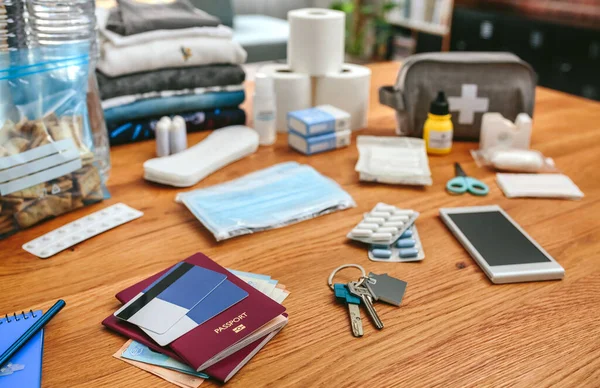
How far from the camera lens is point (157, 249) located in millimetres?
789

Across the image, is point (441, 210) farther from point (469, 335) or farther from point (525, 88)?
point (525, 88)

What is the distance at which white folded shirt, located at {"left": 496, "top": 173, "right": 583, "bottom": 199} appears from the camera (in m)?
0.96

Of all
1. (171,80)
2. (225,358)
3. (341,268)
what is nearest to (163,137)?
(171,80)

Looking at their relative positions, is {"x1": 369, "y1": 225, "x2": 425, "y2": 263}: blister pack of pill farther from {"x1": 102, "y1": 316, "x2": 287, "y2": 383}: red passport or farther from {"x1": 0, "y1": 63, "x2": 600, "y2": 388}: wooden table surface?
{"x1": 102, "y1": 316, "x2": 287, "y2": 383}: red passport

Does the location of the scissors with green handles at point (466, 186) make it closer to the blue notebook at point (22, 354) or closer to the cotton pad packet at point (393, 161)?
the cotton pad packet at point (393, 161)

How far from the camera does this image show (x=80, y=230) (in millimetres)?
824

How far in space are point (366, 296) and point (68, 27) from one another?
2.10 feet

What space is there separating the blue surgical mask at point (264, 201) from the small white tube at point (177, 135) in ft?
0.58

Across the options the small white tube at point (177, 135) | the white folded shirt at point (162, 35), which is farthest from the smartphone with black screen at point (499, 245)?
the white folded shirt at point (162, 35)

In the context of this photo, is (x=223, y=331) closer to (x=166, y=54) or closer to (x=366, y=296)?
(x=366, y=296)

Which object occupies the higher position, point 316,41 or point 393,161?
point 316,41

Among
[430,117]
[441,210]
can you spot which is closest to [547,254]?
[441,210]

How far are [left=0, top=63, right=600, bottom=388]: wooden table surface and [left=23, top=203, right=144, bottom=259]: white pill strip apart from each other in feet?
0.04

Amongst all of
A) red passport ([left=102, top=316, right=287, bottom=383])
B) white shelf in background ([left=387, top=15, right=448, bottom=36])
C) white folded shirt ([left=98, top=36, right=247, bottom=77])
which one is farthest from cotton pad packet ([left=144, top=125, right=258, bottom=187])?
white shelf in background ([left=387, top=15, right=448, bottom=36])
